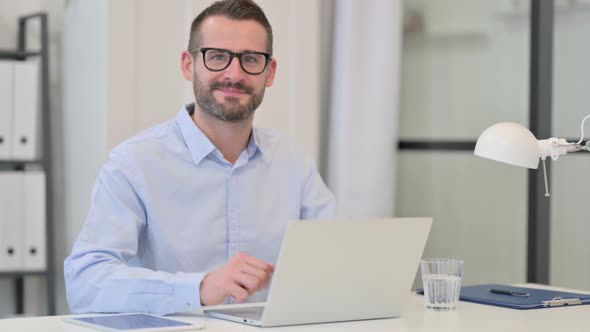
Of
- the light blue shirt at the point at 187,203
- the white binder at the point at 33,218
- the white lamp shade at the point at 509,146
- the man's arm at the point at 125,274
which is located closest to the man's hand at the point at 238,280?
the man's arm at the point at 125,274

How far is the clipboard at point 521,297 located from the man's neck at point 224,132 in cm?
67

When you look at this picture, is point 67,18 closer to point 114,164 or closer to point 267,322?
point 114,164

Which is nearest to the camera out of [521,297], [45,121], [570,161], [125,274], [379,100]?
[125,274]

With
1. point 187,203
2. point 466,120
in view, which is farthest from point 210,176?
point 466,120

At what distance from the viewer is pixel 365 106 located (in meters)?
3.69

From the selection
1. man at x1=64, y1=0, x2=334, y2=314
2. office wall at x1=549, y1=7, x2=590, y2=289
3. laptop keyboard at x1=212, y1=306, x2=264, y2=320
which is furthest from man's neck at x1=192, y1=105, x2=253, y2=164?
office wall at x1=549, y1=7, x2=590, y2=289

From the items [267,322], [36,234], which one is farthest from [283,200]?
[36,234]

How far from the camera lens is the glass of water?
73.2 inches

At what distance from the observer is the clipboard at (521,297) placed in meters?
1.96

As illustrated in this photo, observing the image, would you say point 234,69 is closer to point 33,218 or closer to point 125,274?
point 125,274

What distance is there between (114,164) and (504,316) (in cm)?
96

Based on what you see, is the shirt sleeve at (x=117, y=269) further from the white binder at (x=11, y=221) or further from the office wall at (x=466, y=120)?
the office wall at (x=466, y=120)

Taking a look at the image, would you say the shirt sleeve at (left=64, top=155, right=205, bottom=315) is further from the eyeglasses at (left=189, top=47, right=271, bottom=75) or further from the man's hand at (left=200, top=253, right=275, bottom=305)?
the eyeglasses at (left=189, top=47, right=271, bottom=75)

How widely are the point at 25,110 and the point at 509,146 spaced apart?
1843mm
